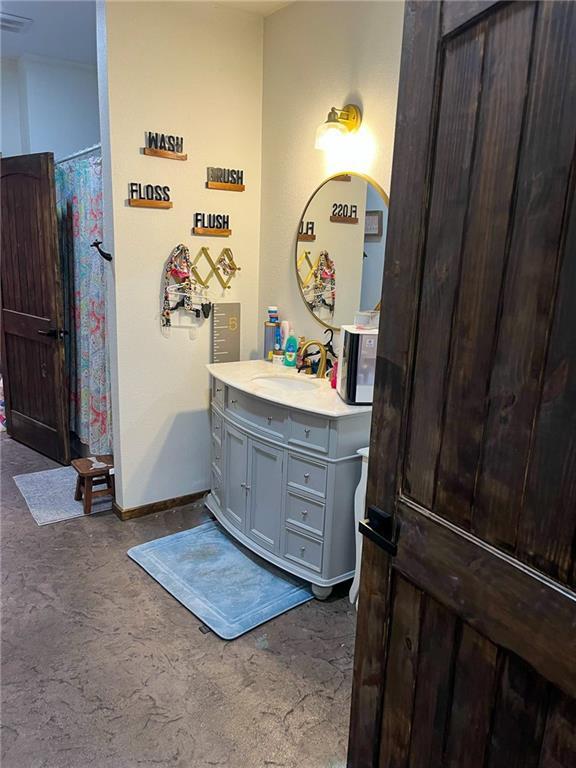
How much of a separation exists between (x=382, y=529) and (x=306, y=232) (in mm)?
2059

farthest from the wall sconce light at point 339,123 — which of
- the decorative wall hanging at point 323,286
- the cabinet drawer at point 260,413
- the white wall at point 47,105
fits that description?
the white wall at point 47,105

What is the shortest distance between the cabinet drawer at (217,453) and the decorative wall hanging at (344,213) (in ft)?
4.23

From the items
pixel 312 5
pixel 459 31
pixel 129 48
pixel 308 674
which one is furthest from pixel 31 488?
pixel 459 31

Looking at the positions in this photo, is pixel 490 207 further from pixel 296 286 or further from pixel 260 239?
pixel 260 239

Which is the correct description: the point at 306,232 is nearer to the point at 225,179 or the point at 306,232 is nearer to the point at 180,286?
the point at 225,179

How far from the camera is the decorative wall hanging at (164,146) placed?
2.72m

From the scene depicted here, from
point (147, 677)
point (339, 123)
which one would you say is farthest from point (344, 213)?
point (147, 677)

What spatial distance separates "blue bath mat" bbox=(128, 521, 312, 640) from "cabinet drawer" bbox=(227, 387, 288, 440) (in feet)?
2.28

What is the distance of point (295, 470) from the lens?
2.35 m

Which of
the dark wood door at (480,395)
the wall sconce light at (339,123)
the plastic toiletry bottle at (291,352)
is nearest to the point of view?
the dark wood door at (480,395)

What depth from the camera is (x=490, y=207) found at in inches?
34.1

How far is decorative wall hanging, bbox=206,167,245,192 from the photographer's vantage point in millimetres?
2969

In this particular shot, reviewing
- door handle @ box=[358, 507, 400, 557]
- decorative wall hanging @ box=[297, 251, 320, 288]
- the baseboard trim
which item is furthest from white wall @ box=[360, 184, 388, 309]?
the baseboard trim

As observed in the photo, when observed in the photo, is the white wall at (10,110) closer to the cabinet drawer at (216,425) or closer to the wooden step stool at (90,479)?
the wooden step stool at (90,479)
